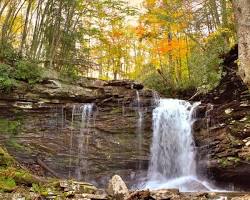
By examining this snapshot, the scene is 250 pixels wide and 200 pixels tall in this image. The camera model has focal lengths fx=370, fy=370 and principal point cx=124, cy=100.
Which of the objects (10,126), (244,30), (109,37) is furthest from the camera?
(109,37)

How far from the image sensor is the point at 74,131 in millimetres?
12805

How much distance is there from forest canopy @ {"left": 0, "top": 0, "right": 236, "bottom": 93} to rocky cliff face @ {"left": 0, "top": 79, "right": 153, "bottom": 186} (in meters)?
0.92

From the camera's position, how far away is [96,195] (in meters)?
6.88

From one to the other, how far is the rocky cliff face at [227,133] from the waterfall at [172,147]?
339 millimetres

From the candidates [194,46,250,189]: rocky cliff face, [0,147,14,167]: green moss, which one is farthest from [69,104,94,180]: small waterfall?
[0,147,14,167]: green moss

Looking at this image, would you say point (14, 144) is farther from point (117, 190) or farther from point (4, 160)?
point (117, 190)

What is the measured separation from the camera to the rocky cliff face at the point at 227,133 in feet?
36.6

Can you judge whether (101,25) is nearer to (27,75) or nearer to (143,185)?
(27,75)

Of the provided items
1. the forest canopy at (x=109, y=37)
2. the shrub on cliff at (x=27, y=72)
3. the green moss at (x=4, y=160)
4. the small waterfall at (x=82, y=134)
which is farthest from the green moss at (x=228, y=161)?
the shrub on cliff at (x=27, y=72)

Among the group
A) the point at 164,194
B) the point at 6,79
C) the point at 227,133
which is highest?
the point at 6,79

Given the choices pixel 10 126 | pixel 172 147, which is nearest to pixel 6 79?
pixel 10 126

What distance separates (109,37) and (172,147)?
35.8ft

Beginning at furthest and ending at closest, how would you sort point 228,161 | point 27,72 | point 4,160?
point 27,72, point 228,161, point 4,160

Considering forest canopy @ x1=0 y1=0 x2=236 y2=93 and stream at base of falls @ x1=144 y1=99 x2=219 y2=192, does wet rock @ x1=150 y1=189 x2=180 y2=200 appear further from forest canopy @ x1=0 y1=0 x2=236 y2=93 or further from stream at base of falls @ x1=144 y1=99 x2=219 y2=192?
forest canopy @ x1=0 y1=0 x2=236 y2=93
